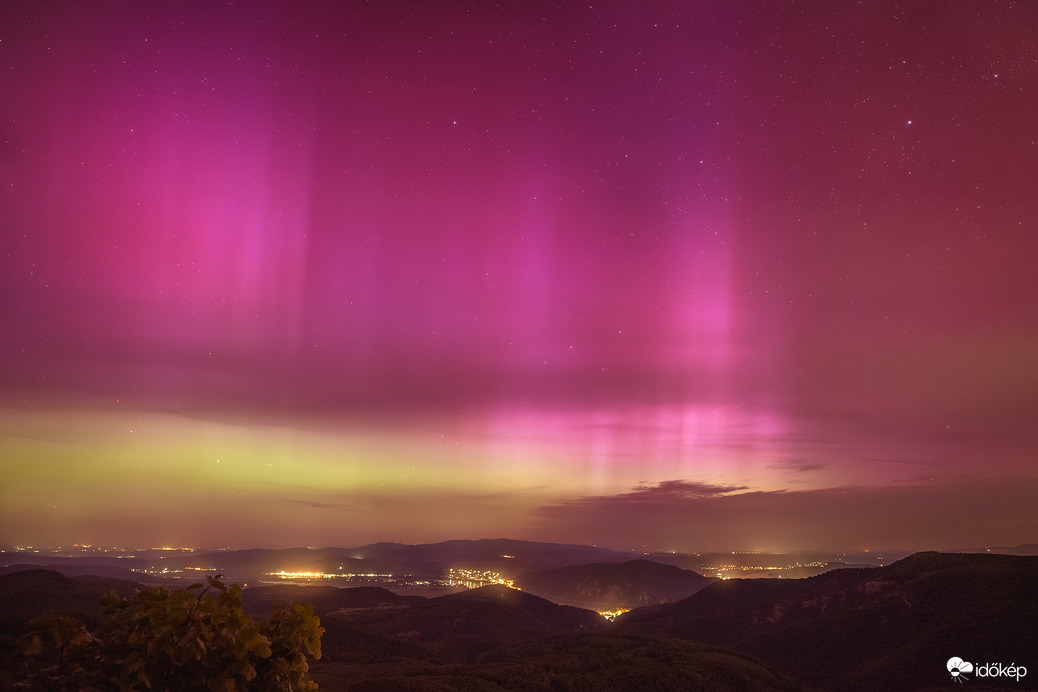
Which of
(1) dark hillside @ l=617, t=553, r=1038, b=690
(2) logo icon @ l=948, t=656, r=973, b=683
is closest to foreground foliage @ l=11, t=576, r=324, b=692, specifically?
(1) dark hillside @ l=617, t=553, r=1038, b=690

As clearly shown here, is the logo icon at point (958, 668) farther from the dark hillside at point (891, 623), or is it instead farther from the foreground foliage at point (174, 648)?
the foreground foliage at point (174, 648)

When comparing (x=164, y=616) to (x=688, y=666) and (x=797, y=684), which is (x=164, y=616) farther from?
(x=797, y=684)

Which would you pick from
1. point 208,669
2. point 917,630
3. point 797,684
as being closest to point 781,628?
point 917,630

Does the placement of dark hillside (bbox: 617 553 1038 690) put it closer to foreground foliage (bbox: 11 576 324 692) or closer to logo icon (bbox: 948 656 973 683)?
logo icon (bbox: 948 656 973 683)

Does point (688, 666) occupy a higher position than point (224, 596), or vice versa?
point (224, 596)

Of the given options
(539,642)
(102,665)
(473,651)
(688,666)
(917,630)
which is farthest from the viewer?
(473,651)

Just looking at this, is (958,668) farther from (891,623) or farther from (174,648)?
(174,648)
